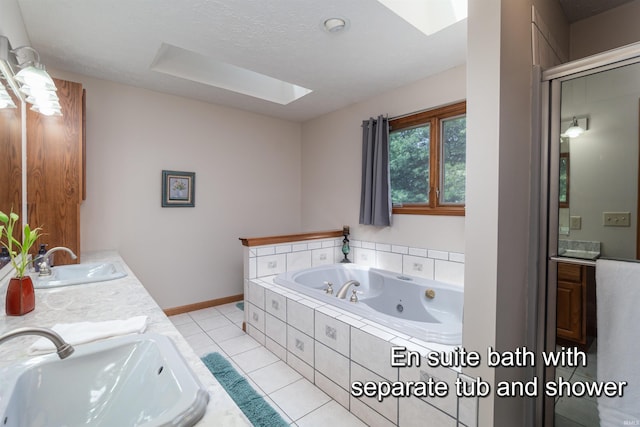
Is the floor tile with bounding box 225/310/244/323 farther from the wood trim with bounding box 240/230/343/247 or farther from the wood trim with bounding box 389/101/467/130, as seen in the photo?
the wood trim with bounding box 389/101/467/130

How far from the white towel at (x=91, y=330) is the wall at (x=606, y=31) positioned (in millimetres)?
2994

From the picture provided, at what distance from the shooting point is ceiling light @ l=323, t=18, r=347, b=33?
1857 mm

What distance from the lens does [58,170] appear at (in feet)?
6.93

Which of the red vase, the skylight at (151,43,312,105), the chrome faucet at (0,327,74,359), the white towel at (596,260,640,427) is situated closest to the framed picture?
the skylight at (151,43,312,105)

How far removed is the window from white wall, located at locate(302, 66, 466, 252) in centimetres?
9

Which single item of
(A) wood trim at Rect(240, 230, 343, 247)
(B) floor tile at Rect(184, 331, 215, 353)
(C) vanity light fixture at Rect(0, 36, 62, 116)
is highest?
(C) vanity light fixture at Rect(0, 36, 62, 116)

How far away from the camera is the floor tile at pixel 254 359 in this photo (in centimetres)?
224

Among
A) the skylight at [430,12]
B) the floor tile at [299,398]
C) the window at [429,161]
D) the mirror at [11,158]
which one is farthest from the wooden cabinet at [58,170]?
the window at [429,161]

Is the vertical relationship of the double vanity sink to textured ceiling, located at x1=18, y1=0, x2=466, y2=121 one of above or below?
below

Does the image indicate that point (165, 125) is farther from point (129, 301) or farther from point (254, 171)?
point (129, 301)

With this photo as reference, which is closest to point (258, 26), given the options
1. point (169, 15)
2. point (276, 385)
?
point (169, 15)

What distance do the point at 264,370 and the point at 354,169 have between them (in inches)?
88.3

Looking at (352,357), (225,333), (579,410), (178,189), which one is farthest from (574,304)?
(178,189)

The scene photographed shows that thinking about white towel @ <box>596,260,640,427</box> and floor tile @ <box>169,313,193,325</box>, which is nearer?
white towel @ <box>596,260,640,427</box>
